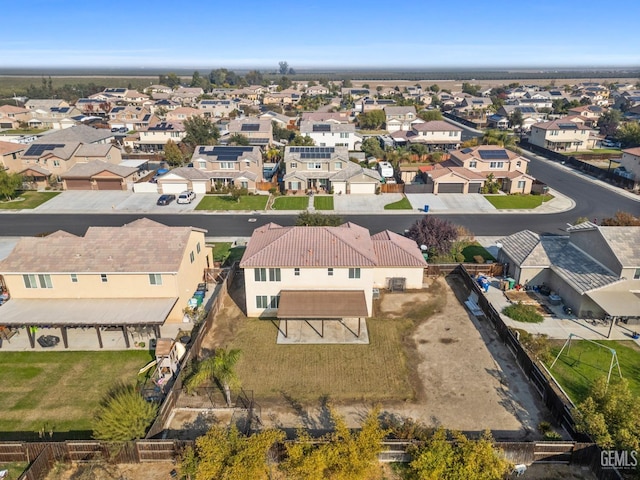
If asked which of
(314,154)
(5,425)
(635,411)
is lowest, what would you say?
(5,425)

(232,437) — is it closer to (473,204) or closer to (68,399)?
(68,399)

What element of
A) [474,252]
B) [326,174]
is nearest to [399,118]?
[326,174]

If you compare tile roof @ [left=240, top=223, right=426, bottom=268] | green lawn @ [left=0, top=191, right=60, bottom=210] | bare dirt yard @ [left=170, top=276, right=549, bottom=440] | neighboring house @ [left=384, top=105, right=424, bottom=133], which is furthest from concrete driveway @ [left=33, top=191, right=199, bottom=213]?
neighboring house @ [left=384, top=105, right=424, bottom=133]

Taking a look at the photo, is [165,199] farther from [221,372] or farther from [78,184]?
[221,372]


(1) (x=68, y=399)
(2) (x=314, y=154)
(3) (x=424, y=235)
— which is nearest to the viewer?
(1) (x=68, y=399)

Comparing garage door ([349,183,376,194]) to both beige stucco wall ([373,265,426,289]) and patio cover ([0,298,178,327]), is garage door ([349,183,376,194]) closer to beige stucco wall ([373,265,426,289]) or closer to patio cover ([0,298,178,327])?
beige stucco wall ([373,265,426,289])

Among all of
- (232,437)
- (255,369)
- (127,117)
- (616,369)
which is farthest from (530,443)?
(127,117)
